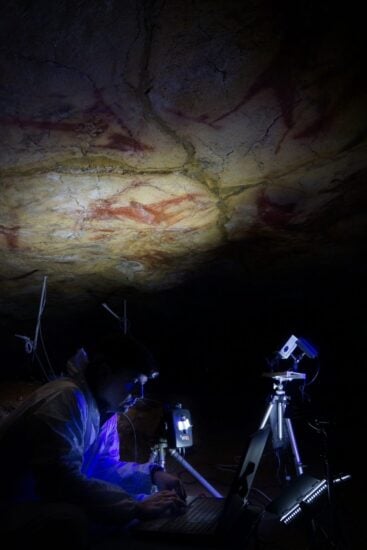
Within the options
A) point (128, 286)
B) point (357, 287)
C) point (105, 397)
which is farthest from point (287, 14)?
point (357, 287)

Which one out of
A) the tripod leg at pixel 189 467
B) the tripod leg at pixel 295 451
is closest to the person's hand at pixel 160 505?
the tripod leg at pixel 189 467

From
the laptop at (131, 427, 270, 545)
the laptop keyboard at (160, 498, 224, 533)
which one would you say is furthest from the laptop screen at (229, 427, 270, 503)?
the laptop keyboard at (160, 498, 224, 533)

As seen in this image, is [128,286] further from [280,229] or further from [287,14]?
[287,14]

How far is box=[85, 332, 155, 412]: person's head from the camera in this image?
2260mm

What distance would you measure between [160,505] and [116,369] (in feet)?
2.68

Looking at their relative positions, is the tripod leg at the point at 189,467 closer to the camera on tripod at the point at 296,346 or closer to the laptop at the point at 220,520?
the laptop at the point at 220,520

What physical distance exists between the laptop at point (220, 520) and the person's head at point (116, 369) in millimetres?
776

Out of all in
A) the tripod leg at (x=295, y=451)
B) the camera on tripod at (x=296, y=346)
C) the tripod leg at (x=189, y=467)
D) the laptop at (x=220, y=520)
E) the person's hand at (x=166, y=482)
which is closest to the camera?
the laptop at (x=220, y=520)

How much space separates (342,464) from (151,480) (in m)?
3.49

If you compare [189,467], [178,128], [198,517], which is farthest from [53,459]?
[178,128]

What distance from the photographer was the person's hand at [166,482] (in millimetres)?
2199

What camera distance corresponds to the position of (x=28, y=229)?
2998mm

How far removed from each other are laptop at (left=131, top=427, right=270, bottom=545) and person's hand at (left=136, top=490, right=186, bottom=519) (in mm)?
32

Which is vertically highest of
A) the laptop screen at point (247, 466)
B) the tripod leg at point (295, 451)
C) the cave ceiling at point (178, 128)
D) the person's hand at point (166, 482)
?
the cave ceiling at point (178, 128)
